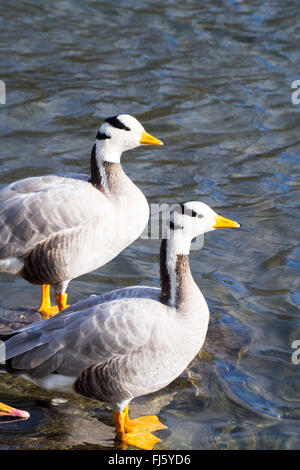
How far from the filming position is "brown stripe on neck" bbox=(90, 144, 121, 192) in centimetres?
808

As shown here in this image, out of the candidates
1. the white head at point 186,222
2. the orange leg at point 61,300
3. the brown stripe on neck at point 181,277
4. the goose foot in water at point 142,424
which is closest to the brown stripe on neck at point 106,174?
the orange leg at point 61,300

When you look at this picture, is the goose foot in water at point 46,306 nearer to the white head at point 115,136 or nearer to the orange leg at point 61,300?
the orange leg at point 61,300

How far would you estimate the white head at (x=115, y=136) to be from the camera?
810 cm

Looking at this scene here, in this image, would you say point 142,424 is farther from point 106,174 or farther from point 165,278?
point 106,174

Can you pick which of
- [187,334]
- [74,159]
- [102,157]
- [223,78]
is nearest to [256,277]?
[102,157]

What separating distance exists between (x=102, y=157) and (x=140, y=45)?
856 cm

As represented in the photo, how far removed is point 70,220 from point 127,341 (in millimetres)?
2024

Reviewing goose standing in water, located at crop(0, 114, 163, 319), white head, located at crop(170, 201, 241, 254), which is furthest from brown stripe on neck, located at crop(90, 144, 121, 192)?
white head, located at crop(170, 201, 241, 254)

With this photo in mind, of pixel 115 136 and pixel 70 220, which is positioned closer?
pixel 70 220

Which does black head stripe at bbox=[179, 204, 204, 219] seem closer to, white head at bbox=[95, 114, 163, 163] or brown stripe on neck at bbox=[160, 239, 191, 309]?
brown stripe on neck at bbox=[160, 239, 191, 309]

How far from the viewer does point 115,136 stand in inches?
319

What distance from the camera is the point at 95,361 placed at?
611 cm

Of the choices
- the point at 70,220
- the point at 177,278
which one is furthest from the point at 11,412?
the point at 70,220

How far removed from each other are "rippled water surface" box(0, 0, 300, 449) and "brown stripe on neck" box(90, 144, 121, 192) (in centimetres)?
138
